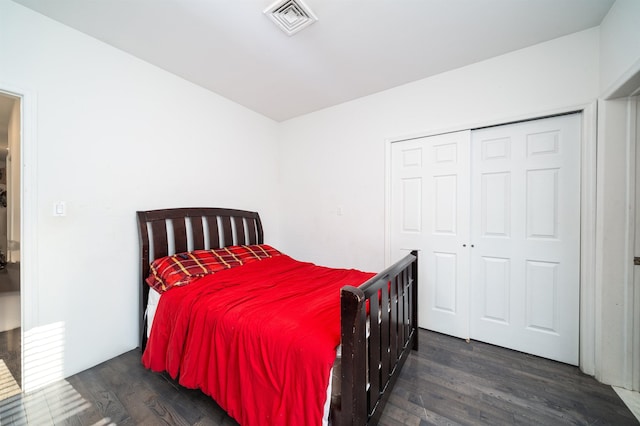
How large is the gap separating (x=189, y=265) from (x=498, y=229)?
9.11ft

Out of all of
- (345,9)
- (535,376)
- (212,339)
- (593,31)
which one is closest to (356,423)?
(212,339)

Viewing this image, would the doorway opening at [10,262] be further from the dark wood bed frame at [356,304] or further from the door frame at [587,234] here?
the door frame at [587,234]

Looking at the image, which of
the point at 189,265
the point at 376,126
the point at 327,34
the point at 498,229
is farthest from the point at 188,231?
the point at 498,229

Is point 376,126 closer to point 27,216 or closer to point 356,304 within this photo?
point 356,304

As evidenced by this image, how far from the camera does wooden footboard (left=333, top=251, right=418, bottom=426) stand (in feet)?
3.47

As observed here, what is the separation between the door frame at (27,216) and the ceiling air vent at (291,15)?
1.77 metres

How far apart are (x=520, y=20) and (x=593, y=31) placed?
0.60 metres

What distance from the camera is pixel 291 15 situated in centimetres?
172

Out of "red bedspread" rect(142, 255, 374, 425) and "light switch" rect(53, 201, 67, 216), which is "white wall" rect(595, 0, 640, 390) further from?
"light switch" rect(53, 201, 67, 216)

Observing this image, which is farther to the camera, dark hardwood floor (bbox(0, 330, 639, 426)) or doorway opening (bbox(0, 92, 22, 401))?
doorway opening (bbox(0, 92, 22, 401))

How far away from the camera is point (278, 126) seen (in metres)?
3.71

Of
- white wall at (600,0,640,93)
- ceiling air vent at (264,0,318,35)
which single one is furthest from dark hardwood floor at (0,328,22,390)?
white wall at (600,0,640,93)

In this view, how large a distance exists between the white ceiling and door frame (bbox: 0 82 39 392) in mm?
733

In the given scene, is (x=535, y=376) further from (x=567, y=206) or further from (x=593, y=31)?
(x=593, y=31)
